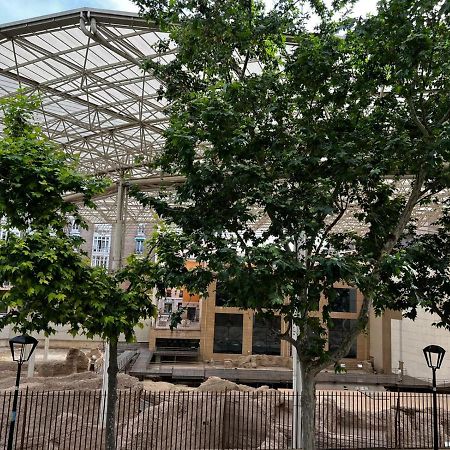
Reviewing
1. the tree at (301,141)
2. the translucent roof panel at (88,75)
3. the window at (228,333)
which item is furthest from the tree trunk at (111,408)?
the window at (228,333)

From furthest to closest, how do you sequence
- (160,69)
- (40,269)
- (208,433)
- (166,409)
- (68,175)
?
(166,409)
(208,433)
(160,69)
(68,175)
(40,269)

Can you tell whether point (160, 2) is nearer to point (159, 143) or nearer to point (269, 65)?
point (269, 65)

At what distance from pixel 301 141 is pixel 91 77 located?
16.8m

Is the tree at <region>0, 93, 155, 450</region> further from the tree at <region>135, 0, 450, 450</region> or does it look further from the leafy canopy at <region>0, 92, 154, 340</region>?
the tree at <region>135, 0, 450, 450</region>

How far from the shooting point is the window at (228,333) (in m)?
39.0

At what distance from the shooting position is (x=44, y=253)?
6758 mm

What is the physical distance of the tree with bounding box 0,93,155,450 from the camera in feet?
22.0

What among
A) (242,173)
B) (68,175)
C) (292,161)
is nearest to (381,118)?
(292,161)

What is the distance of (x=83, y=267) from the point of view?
7664 mm

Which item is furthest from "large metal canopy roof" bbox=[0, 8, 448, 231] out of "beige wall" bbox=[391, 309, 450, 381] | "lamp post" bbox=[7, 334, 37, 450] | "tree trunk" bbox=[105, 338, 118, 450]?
"beige wall" bbox=[391, 309, 450, 381]

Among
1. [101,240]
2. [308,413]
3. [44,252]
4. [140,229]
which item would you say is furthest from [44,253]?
[101,240]

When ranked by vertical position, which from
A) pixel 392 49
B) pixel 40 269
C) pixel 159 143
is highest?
pixel 159 143

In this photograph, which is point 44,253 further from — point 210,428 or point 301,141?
point 210,428

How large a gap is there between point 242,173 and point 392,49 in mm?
3433
